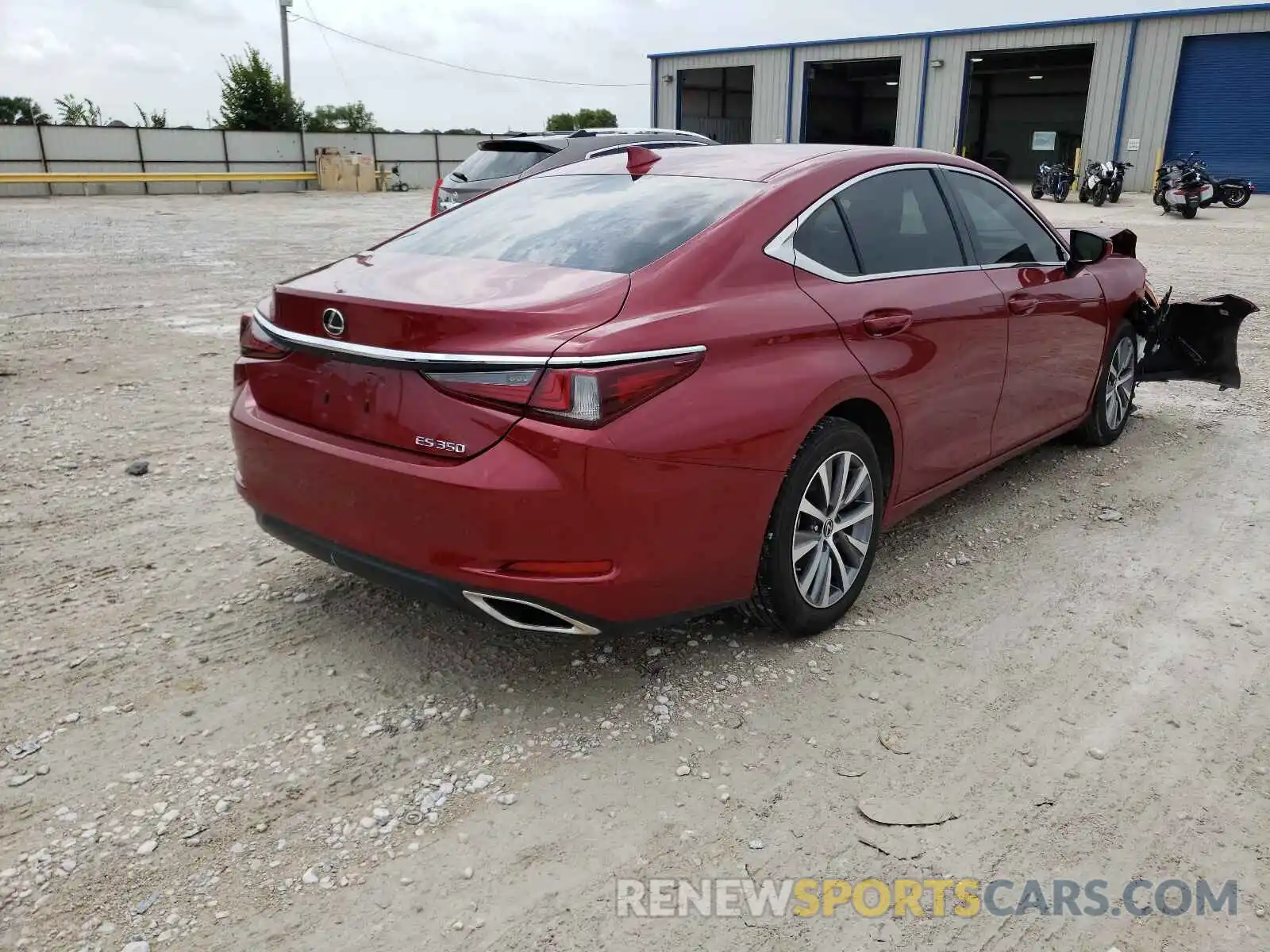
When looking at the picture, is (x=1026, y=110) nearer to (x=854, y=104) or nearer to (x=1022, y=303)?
(x=854, y=104)

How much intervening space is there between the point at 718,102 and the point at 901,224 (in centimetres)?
4449

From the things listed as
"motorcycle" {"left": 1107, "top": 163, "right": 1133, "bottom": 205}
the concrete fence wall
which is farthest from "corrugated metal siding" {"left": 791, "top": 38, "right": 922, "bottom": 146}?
the concrete fence wall

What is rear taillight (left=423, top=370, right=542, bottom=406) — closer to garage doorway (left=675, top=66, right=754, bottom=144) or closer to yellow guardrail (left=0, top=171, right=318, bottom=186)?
yellow guardrail (left=0, top=171, right=318, bottom=186)

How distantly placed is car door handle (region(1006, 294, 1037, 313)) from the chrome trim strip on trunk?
6.60ft

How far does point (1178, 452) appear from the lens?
5719 millimetres

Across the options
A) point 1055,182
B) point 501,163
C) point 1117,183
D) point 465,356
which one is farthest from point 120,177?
point 465,356

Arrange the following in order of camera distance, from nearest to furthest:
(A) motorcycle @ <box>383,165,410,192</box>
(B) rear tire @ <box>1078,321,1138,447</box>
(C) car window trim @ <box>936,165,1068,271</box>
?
(C) car window trim @ <box>936,165,1068,271</box> < (B) rear tire @ <box>1078,321,1138,447</box> < (A) motorcycle @ <box>383,165,410,192</box>

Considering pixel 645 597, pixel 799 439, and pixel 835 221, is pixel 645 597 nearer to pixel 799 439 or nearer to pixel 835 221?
pixel 799 439

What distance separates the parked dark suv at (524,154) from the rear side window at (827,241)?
706 cm

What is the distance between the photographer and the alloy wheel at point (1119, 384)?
18.2ft

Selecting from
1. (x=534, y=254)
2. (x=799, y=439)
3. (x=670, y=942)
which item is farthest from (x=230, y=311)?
(x=670, y=942)

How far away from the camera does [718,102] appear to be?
45.4 metres

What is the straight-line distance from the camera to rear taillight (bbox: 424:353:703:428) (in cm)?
265

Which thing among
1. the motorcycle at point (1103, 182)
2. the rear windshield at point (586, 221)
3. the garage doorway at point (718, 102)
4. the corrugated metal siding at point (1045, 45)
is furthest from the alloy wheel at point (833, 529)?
the garage doorway at point (718, 102)
